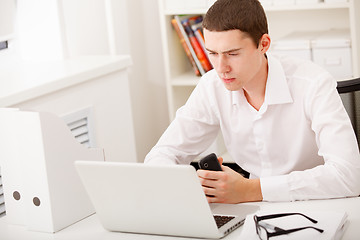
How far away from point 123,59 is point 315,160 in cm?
130

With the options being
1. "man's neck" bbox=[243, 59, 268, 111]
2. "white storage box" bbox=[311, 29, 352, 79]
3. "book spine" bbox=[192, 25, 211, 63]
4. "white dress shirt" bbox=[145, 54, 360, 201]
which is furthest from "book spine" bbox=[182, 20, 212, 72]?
"man's neck" bbox=[243, 59, 268, 111]

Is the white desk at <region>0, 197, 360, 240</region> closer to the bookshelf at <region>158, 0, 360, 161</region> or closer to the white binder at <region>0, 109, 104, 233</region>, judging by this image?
the white binder at <region>0, 109, 104, 233</region>

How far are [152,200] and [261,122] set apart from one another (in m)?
0.60

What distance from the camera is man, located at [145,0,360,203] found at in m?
1.73

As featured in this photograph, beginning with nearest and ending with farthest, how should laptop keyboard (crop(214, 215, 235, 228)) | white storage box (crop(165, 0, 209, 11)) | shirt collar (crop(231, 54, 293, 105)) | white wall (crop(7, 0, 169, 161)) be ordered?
laptop keyboard (crop(214, 215, 235, 228)), shirt collar (crop(231, 54, 293, 105)), white wall (crop(7, 0, 169, 161)), white storage box (crop(165, 0, 209, 11))

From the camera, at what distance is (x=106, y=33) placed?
141 inches

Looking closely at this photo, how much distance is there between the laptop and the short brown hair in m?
0.54

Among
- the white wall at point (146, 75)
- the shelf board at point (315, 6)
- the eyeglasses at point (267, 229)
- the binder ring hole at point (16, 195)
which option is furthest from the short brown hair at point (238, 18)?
the white wall at point (146, 75)

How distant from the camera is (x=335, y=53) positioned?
3.16 m

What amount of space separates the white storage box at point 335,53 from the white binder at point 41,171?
5.66 feet

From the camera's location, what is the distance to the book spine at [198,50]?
354 cm

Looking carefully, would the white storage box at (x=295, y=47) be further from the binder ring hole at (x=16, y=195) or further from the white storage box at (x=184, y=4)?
the binder ring hole at (x=16, y=195)

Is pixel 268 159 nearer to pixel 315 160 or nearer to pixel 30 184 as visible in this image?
pixel 315 160

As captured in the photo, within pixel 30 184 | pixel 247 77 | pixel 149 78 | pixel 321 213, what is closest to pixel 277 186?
pixel 321 213
